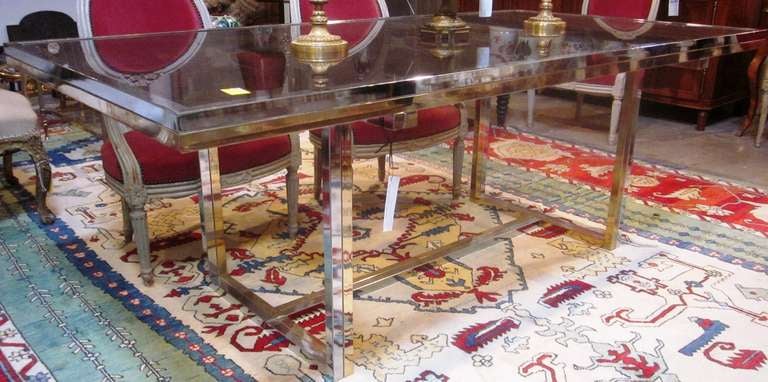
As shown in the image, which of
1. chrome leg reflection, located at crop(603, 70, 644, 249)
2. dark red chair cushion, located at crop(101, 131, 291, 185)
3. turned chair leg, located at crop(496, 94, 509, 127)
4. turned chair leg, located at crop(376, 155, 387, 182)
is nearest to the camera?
dark red chair cushion, located at crop(101, 131, 291, 185)

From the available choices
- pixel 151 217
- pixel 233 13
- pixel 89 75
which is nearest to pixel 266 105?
pixel 89 75

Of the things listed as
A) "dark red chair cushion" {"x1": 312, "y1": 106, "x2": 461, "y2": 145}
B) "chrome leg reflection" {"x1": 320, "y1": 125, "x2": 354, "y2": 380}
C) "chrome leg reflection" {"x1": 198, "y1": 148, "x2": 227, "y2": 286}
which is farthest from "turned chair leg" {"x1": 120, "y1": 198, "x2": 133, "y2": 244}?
"chrome leg reflection" {"x1": 320, "y1": 125, "x2": 354, "y2": 380}

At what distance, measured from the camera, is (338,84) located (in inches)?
47.9

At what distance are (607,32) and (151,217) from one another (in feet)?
5.90

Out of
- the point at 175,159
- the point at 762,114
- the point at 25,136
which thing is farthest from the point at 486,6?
the point at 762,114

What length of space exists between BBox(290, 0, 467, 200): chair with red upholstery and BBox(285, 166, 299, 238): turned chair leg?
12 centimetres

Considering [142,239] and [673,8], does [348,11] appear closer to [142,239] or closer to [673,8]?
[142,239]

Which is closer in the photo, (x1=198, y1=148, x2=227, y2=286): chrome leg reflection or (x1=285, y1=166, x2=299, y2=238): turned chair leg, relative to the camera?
(x1=198, y1=148, x2=227, y2=286): chrome leg reflection

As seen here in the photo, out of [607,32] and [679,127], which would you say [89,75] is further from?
[679,127]

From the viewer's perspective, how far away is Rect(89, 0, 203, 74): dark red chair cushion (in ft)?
4.85

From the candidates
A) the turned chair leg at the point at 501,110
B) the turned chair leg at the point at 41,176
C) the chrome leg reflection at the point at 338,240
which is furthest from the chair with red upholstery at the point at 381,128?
the turned chair leg at the point at 501,110

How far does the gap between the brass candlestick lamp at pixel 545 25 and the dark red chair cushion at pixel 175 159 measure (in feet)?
2.83

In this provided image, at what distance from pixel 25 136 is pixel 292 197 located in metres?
1.02

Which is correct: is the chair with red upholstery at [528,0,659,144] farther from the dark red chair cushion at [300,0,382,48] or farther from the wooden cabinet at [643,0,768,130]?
the dark red chair cushion at [300,0,382,48]
